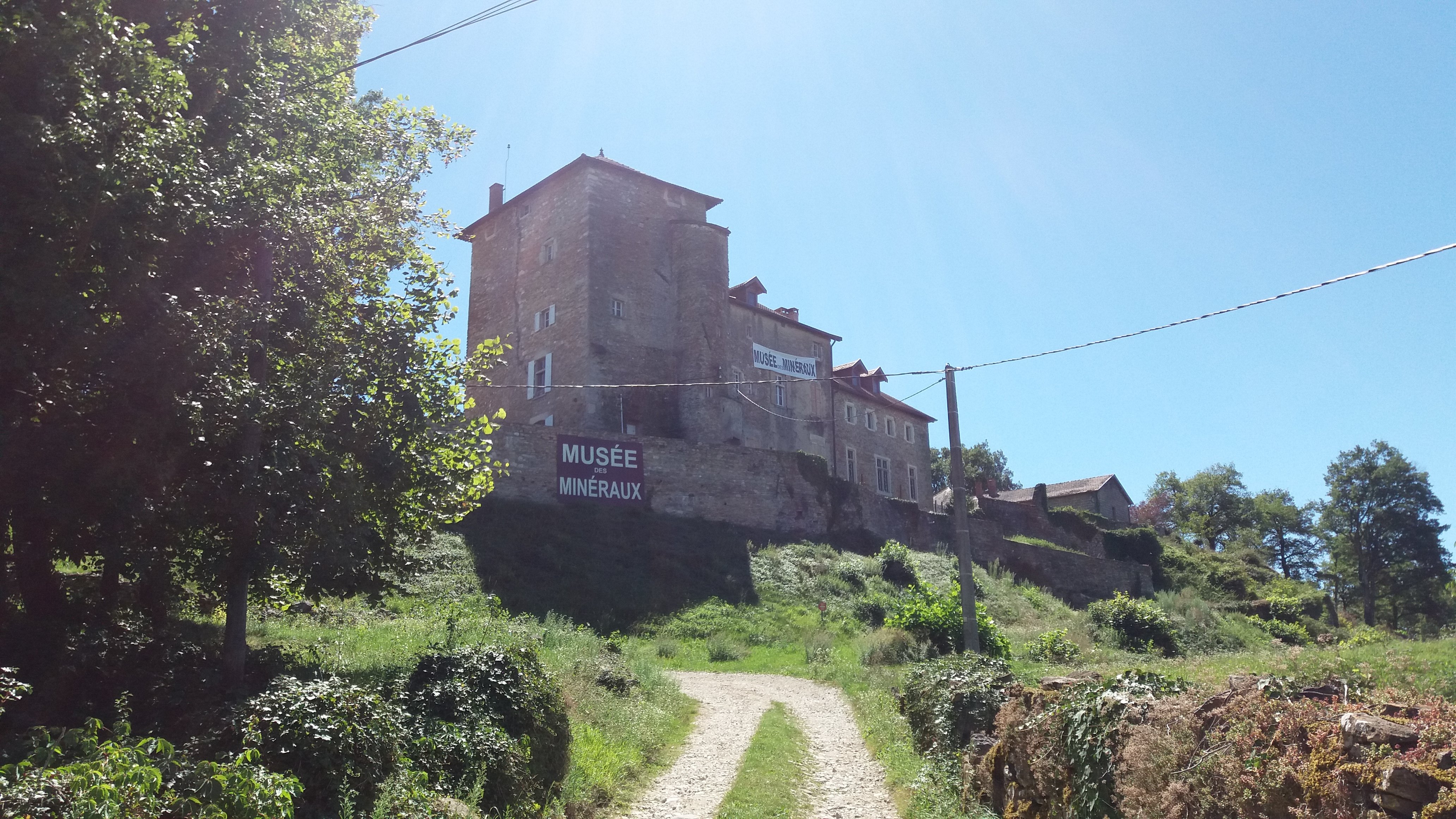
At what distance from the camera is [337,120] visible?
11.7 m

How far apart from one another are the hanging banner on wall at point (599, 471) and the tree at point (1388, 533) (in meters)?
55.3

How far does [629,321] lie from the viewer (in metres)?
38.5

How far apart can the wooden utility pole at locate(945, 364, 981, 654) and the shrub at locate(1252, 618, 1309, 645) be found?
2312 centimetres

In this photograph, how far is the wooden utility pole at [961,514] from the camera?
15023 mm

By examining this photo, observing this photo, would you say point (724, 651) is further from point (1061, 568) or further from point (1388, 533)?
point (1388, 533)

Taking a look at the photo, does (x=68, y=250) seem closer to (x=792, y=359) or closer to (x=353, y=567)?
(x=353, y=567)

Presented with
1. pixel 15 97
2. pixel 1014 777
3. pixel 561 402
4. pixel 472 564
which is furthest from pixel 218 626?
pixel 561 402

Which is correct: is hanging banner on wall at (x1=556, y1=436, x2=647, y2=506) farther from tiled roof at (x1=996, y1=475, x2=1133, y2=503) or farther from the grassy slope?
tiled roof at (x1=996, y1=475, x2=1133, y2=503)

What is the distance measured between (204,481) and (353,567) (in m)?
1.87

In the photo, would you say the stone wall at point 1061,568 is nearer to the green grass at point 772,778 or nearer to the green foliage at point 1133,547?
the green foliage at point 1133,547

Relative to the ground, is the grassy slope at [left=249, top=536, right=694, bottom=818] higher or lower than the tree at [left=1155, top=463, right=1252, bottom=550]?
lower

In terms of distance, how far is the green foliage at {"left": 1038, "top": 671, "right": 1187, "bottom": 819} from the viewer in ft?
21.0

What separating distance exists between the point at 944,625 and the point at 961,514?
6276mm

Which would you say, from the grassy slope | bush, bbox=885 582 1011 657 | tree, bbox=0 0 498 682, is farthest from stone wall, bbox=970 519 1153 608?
tree, bbox=0 0 498 682
